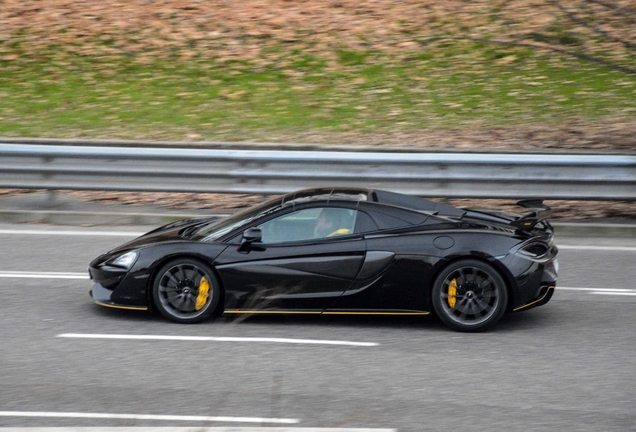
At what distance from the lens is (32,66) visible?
16.4 meters

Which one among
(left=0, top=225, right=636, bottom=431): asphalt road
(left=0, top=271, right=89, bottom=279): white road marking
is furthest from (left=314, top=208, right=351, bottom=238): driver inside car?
(left=0, top=271, right=89, bottom=279): white road marking

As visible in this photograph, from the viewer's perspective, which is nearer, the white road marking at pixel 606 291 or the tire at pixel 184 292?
the tire at pixel 184 292

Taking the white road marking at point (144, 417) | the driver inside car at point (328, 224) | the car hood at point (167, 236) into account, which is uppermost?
the driver inside car at point (328, 224)

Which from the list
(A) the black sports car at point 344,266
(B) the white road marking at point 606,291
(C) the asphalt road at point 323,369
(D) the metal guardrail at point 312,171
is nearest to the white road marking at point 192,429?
(C) the asphalt road at point 323,369

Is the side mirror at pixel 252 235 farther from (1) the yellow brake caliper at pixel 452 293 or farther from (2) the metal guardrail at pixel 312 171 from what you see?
(2) the metal guardrail at pixel 312 171

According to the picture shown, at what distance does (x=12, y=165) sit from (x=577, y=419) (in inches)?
336

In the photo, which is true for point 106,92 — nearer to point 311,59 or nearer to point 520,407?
point 311,59

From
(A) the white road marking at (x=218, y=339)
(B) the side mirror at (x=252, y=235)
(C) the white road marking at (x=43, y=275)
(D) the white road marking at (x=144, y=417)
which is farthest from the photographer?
(C) the white road marking at (x=43, y=275)

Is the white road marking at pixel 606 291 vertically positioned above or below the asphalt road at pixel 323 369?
above

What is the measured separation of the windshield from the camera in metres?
7.30

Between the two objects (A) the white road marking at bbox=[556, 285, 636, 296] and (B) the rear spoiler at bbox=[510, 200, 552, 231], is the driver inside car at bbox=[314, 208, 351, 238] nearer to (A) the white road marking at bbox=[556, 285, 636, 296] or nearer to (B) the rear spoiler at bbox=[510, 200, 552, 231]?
(B) the rear spoiler at bbox=[510, 200, 552, 231]

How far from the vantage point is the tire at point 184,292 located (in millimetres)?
7156

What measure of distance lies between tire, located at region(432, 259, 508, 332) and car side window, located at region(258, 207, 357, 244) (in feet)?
2.93

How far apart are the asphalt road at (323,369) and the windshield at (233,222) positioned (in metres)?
0.73
